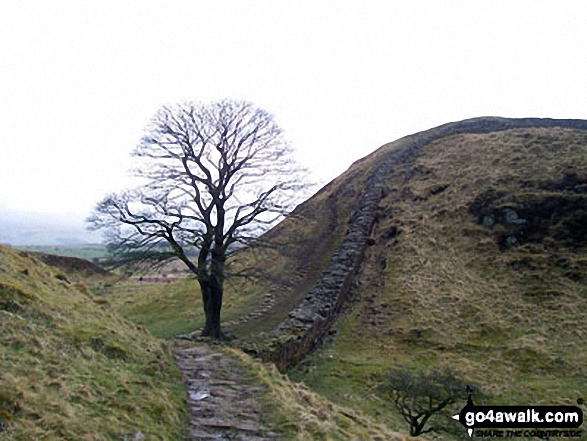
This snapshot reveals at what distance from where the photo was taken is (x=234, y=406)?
316 inches

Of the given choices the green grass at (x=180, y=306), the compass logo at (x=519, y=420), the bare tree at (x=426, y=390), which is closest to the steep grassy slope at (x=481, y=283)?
the compass logo at (x=519, y=420)

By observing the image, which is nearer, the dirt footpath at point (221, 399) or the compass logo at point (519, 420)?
the dirt footpath at point (221, 399)

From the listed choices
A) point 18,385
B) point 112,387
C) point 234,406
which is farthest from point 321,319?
point 18,385

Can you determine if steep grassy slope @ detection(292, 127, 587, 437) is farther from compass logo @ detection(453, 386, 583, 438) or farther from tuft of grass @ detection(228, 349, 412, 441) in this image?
tuft of grass @ detection(228, 349, 412, 441)

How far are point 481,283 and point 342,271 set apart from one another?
6.40m

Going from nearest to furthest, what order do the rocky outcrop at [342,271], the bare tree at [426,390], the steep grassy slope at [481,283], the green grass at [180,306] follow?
1. the bare tree at [426,390]
2. the steep grassy slope at [481,283]
3. the rocky outcrop at [342,271]
4. the green grass at [180,306]

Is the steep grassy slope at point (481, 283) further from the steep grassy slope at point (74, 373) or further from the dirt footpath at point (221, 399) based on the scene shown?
the steep grassy slope at point (74, 373)

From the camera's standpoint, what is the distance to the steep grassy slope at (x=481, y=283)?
15086 millimetres

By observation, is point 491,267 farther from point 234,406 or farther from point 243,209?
point 234,406

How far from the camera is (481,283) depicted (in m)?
20.6

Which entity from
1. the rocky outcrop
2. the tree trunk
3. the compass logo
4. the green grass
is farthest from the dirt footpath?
the green grass

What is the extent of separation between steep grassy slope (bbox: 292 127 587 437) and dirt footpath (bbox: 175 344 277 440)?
14.6 ft

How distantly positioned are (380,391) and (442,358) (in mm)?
3320

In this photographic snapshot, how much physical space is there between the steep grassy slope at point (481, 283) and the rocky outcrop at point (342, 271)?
0.64 metres
